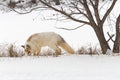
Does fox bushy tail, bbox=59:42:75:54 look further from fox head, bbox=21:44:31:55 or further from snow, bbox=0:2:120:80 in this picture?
snow, bbox=0:2:120:80

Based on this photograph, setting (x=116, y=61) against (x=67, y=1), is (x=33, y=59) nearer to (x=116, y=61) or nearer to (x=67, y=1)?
(x=116, y=61)

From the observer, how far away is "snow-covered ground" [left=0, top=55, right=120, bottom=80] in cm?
515

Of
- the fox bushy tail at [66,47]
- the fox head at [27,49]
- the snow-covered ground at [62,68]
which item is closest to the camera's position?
the snow-covered ground at [62,68]

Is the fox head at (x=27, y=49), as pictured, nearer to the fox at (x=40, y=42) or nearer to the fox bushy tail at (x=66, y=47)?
the fox at (x=40, y=42)

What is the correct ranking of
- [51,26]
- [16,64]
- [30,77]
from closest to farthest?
[30,77], [16,64], [51,26]

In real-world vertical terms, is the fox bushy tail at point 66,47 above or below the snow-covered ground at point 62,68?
above

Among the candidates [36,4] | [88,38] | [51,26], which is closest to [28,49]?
[36,4]

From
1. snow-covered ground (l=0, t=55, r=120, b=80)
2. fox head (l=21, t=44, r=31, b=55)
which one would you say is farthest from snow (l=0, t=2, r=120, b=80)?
fox head (l=21, t=44, r=31, b=55)

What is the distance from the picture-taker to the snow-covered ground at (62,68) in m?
5.15

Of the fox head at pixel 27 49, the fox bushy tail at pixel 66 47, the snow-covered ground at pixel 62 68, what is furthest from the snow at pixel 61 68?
the fox bushy tail at pixel 66 47

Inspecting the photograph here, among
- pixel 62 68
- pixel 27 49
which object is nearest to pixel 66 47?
pixel 27 49

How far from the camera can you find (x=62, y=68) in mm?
5625

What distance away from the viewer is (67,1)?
26.4ft

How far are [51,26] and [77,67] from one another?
8.63 metres
